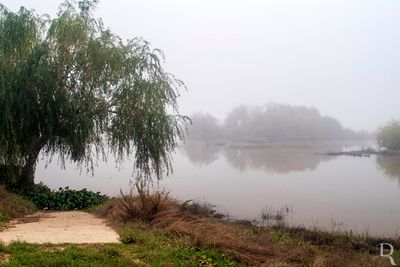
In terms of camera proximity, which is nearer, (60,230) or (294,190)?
(60,230)

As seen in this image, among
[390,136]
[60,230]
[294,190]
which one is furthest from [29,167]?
[390,136]

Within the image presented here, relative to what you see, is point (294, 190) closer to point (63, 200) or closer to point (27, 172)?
point (63, 200)

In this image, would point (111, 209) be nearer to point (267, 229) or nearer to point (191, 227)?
point (191, 227)

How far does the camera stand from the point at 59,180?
23.8 metres

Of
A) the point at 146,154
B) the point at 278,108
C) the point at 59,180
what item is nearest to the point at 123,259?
the point at 146,154

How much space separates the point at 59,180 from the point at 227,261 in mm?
19473

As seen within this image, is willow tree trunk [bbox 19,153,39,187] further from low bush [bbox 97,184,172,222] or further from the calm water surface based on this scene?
low bush [bbox 97,184,172,222]

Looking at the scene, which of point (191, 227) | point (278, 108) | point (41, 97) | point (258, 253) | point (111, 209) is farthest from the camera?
point (278, 108)

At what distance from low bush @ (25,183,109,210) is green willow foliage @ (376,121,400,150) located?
52.3 m

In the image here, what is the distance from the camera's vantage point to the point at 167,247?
645 cm

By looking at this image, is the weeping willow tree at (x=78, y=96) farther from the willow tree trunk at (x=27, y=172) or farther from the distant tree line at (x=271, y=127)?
the distant tree line at (x=271, y=127)

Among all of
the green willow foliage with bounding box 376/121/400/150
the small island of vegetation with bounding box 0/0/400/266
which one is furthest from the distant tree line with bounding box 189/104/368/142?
the small island of vegetation with bounding box 0/0/400/266

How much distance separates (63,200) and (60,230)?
4.98 m

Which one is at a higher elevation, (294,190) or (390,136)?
(390,136)
